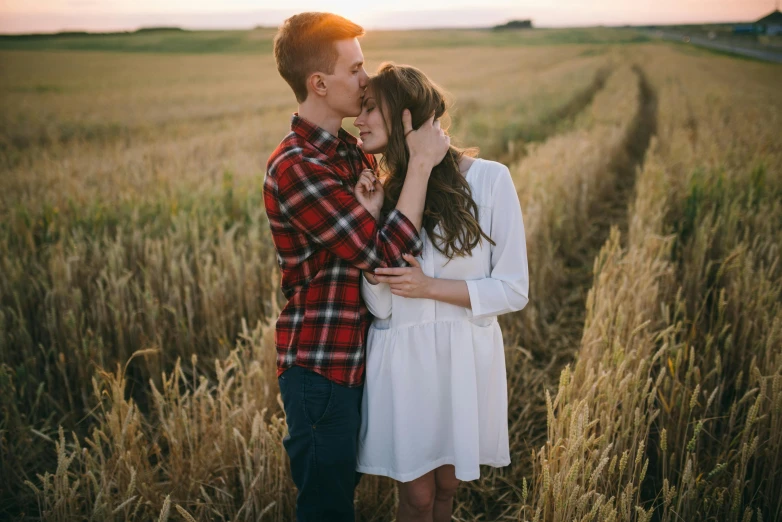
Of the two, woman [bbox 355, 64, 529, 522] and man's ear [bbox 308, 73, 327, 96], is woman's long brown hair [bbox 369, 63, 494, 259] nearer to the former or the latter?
woman [bbox 355, 64, 529, 522]

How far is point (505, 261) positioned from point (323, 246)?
0.57 m

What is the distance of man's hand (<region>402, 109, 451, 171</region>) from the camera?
160 cm

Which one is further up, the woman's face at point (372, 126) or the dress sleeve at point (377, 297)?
the woman's face at point (372, 126)

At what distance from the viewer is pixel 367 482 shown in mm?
2266

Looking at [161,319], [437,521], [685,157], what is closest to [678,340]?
[437,521]

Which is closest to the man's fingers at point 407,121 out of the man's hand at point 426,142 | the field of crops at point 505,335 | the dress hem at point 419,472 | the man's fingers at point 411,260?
the man's hand at point 426,142

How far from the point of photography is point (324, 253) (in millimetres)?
1626

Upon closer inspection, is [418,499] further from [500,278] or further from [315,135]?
[315,135]

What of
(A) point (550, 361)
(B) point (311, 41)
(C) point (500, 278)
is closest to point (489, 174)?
(C) point (500, 278)

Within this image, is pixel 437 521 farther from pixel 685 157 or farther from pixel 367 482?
pixel 685 157

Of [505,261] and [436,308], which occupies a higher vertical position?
[505,261]

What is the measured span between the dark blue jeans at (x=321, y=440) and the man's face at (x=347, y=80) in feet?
2.74

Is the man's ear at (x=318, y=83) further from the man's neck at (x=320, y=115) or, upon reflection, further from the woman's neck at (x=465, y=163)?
the woman's neck at (x=465, y=163)

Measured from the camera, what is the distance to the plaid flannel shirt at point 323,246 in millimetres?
1495
